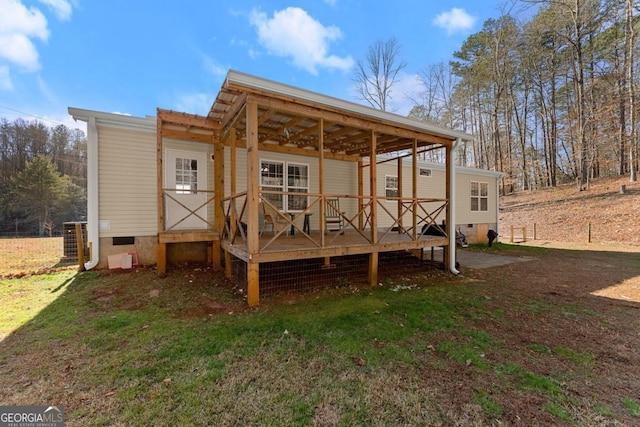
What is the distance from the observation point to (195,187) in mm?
6809

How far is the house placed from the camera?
4.62 meters

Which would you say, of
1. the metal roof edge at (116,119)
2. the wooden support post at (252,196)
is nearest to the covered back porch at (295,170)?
the wooden support post at (252,196)

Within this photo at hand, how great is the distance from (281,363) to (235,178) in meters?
4.14

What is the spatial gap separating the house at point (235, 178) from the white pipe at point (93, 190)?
20 millimetres

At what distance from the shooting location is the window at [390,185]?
980 cm

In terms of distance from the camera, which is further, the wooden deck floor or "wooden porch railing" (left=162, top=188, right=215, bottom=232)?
"wooden porch railing" (left=162, top=188, right=215, bottom=232)

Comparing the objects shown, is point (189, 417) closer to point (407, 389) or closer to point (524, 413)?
point (407, 389)

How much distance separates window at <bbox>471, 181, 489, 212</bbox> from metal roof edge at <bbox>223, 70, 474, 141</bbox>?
20.8ft

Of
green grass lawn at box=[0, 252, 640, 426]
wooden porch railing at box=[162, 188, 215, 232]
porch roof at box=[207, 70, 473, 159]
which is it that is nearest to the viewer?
green grass lawn at box=[0, 252, 640, 426]

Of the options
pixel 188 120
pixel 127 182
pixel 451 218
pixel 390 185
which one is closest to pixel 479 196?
pixel 390 185

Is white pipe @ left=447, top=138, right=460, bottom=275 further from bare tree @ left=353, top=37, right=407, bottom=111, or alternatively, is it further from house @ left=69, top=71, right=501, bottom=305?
bare tree @ left=353, top=37, right=407, bottom=111

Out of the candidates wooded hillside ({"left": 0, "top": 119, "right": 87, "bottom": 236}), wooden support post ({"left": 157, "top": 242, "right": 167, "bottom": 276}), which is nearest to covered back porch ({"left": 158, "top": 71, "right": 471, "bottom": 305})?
wooden support post ({"left": 157, "top": 242, "right": 167, "bottom": 276})

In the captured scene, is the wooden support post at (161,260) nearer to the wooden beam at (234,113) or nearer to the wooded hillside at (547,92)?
the wooden beam at (234,113)

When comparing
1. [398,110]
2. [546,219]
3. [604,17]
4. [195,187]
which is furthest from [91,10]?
[604,17]
